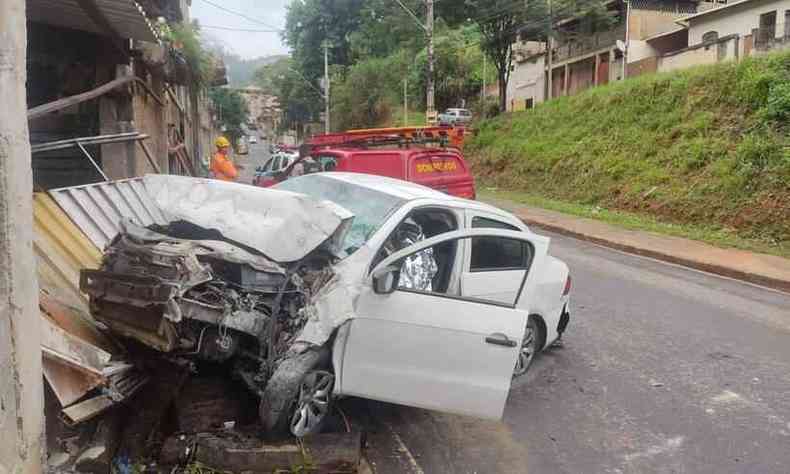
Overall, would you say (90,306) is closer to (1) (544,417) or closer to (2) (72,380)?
(2) (72,380)

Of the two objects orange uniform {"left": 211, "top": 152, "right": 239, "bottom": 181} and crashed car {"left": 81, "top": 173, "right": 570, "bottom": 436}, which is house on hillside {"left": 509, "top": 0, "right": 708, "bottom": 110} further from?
crashed car {"left": 81, "top": 173, "right": 570, "bottom": 436}

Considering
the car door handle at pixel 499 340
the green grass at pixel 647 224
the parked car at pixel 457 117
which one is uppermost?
the parked car at pixel 457 117

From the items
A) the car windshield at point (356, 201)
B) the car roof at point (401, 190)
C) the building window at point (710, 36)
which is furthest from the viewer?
the building window at point (710, 36)

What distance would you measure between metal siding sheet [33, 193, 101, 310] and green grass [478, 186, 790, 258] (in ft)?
37.3

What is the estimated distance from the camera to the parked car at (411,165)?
1128cm

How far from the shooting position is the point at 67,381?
3.72 metres

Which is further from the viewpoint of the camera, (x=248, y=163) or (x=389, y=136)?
(x=248, y=163)

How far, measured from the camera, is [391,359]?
4.06 meters

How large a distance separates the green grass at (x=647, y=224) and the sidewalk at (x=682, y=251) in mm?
351

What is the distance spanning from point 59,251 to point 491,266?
3.24 m

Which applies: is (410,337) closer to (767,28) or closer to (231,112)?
(767,28)

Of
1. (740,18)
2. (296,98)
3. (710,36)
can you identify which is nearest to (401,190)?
(740,18)

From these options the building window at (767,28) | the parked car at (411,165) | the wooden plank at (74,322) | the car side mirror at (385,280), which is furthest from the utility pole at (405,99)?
the car side mirror at (385,280)

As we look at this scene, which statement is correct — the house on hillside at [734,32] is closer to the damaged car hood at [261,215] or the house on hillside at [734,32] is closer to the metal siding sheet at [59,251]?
the damaged car hood at [261,215]
